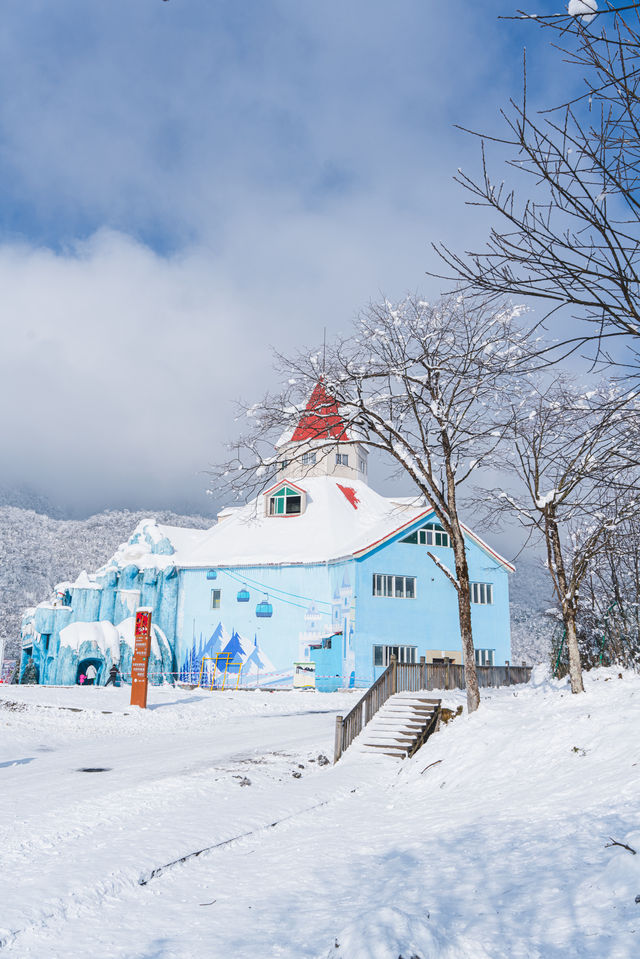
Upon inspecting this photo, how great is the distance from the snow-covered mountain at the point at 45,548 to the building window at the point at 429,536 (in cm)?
7210

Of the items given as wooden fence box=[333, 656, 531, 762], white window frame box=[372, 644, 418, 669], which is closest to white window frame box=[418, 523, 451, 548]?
white window frame box=[372, 644, 418, 669]

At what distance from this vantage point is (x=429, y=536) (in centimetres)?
3869

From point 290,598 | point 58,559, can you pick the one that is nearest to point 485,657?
point 290,598

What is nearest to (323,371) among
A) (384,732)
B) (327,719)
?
(384,732)

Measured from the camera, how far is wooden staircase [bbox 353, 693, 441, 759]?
15.9m

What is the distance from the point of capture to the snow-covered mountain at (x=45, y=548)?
363ft

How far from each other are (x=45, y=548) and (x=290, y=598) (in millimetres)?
104334

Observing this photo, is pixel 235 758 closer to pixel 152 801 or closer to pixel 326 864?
pixel 152 801

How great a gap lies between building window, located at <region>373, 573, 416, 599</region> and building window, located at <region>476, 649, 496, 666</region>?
5155mm

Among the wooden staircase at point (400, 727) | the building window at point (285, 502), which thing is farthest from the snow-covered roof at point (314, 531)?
the wooden staircase at point (400, 727)

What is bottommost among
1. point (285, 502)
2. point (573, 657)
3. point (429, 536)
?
point (573, 657)

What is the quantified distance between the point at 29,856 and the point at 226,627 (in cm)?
3150

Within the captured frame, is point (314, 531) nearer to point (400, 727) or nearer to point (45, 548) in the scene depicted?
point (400, 727)

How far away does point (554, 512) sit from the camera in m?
18.2
